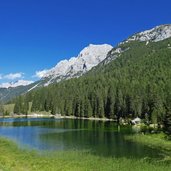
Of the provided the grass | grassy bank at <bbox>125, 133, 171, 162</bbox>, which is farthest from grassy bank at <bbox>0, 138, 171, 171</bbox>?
the grass

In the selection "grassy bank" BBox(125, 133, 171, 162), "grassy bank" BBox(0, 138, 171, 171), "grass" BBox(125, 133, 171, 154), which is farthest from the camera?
"grass" BBox(125, 133, 171, 154)

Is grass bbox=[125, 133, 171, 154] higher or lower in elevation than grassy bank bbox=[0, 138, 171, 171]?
higher

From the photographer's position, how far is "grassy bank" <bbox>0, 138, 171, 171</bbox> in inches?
2325

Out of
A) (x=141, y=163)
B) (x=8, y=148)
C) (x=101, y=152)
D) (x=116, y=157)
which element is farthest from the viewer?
(x=8, y=148)

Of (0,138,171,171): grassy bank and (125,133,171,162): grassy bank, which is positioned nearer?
(0,138,171,171): grassy bank

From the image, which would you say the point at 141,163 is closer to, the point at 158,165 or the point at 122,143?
the point at 158,165

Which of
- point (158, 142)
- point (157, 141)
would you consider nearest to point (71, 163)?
point (158, 142)

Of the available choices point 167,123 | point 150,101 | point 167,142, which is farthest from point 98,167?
point 150,101

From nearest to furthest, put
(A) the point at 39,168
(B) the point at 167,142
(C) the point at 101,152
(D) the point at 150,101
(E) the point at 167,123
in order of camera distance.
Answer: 1. (A) the point at 39,168
2. (C) the point at 101,152
3. (B) the point at 167,142
4. (E) the point at 167,123
5. (D) the point at 150,101

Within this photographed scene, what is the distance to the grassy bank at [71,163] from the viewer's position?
5906 cm

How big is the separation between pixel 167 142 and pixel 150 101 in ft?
342

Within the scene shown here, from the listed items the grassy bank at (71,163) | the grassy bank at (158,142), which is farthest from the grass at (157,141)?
the grassy bank at (71,163)

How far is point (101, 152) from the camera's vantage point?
78.9 meters

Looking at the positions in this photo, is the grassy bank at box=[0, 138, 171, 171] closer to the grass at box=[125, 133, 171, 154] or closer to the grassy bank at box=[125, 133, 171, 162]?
the grassy bank at box=[125, 133, 171, 162]
